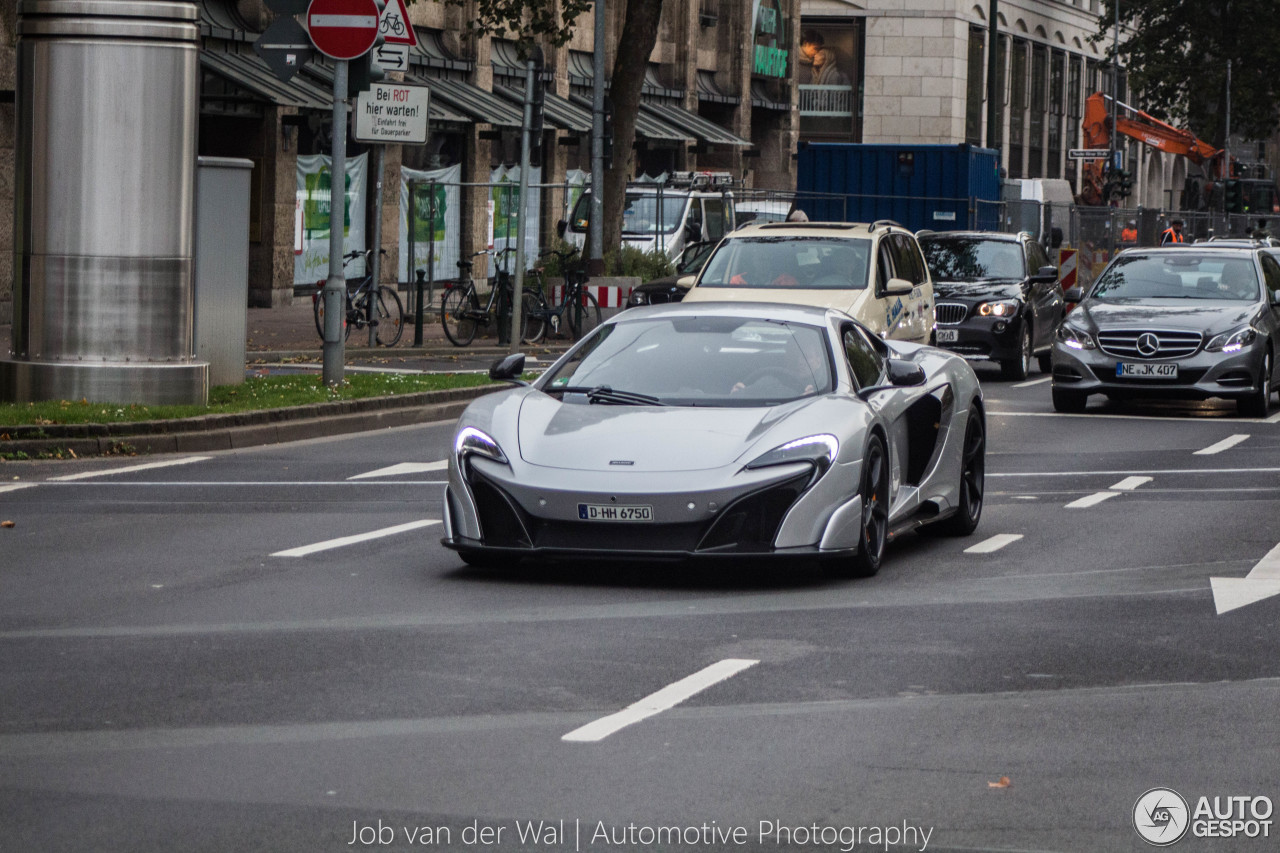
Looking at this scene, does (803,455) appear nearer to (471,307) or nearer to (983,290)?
(983,290)

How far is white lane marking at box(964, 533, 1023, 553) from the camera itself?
11180 mm

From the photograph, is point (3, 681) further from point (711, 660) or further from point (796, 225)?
point (796, 225)

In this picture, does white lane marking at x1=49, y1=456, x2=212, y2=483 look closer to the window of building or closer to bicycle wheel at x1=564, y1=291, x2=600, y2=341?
bicycle wheel at x1=564, y1=291, x2=600, y2=341

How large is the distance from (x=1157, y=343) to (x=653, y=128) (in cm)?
2838

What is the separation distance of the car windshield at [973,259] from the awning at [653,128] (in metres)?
19.5

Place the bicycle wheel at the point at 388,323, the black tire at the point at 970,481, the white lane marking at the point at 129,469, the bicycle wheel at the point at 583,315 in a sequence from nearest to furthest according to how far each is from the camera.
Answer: the black tire at the point at 970,481, the white lane marking at the point at 129,469, the bicycle wheel at the point at 388,323, the bicycle wheel at the point at 583,315

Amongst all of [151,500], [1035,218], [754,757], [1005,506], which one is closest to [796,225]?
[1005,506]

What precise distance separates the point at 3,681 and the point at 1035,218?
1405 inches

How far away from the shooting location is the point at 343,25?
1919 centimetres

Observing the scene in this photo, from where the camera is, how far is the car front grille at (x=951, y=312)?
83.7 ft

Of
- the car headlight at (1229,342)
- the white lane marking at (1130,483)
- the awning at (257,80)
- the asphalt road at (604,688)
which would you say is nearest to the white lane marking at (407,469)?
the asphalt road at (604,688)

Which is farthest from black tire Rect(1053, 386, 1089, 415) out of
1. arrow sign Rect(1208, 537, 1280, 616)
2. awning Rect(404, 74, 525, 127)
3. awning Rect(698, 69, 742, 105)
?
awning Rect(698, 69, 742, 105)

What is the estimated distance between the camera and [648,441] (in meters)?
9.59

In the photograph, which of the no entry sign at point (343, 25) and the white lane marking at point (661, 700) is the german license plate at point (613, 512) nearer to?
the white lane marking at point (661, 700)
